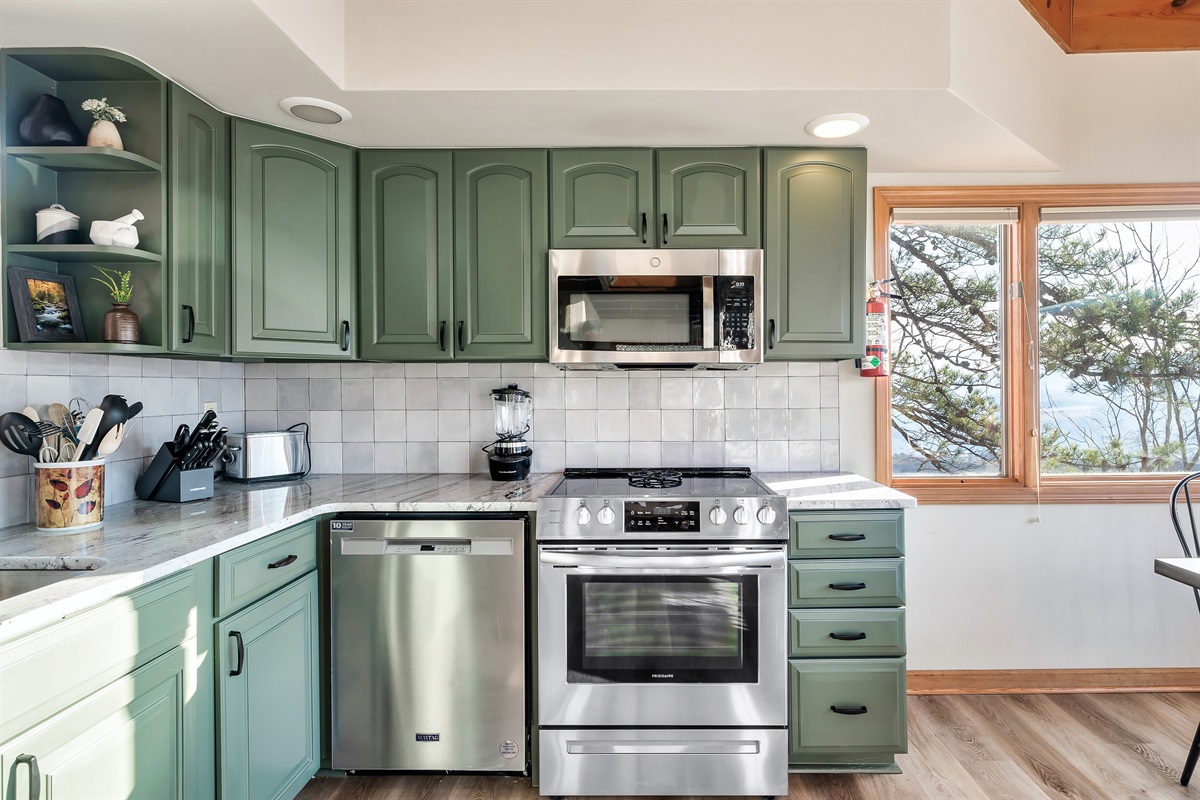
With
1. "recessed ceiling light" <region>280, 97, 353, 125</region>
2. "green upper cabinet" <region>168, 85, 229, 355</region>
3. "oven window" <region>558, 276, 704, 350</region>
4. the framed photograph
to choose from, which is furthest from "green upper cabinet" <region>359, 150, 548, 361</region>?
the framed photograph

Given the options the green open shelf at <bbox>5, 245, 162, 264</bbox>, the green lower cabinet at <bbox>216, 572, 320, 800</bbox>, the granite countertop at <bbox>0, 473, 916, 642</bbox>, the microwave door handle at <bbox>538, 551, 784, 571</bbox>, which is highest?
the green open shelf at <bbox>5, 245, 162, 264</bbox>

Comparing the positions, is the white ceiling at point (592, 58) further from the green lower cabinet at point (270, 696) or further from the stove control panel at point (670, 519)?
the green lower cabinet at point (270, 696)

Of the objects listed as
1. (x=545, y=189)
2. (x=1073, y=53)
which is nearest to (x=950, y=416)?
(x=1073, y=53)

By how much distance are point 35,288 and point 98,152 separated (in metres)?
0.40

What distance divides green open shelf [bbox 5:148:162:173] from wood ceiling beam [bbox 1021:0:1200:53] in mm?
3313

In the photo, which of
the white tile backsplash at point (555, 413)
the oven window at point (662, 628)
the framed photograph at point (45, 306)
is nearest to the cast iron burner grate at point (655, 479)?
the white tile backsplash at point (555, 413)

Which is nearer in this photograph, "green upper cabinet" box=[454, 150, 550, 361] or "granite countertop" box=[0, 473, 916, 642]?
"granite countertop" box=[0, 473, 916, 642]

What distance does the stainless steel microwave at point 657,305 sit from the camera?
7.56 ft

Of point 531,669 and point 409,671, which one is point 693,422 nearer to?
point 531,669

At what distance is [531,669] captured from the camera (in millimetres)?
2088

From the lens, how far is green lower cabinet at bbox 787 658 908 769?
81.4 inches

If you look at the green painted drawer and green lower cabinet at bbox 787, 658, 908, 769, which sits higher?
the green painted drawer

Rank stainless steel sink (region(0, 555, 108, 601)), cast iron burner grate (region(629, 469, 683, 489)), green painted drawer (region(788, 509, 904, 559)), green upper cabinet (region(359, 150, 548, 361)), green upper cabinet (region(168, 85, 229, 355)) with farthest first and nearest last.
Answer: green upper cabinet (region(359, 150, 548, 361)), cast iron burner grate (region(629, 469, 683, 489)), green painted drawer (region(788, 509, 904, 559)), green upper cabinet (region(168, 85, 229, 355)), stainless steel sink (region(0, 555, 108, 601))

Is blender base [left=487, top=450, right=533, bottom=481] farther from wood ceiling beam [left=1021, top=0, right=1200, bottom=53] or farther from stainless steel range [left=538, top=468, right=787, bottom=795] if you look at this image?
wood ceiling beam [left=1021, top=0, right=1200, bottom=53]
